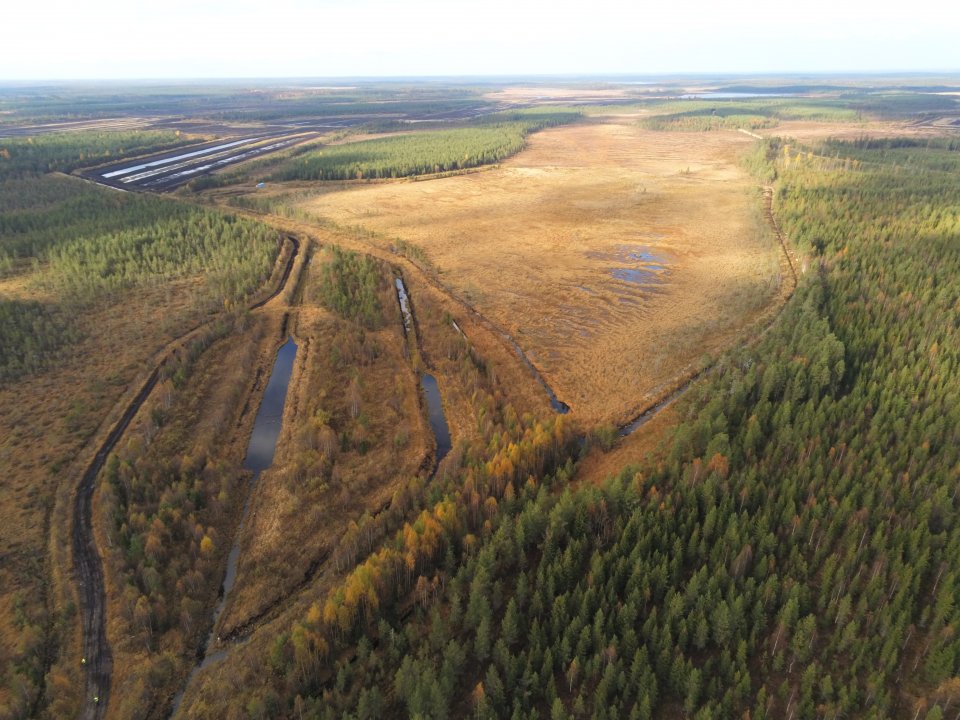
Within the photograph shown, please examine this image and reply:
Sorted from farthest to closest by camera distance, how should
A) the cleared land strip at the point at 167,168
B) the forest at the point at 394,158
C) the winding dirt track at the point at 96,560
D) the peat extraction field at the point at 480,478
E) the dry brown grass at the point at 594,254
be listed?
the forest at the point at 394,158 → the cleared land strip at the point at 167,168 → the dry brown grass at the point at 594,254 → the winding dirt track at the point at 96,560 → the peat extraction field at the point at 480,478

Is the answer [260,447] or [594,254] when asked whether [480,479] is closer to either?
[260,447]

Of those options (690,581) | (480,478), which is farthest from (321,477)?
(690,581)

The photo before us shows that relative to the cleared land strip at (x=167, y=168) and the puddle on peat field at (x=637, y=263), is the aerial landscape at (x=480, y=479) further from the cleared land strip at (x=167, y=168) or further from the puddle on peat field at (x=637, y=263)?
the cleared land strip at (x=167, y=168)

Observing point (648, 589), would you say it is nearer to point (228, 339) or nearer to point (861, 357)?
point (861, 357)

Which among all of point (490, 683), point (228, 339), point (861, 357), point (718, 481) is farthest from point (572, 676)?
point (228, 339)

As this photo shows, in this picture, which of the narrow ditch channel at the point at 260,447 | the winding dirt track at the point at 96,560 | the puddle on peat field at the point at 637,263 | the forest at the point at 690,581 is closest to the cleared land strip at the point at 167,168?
the narrow ditch channel at the point at 260,447
